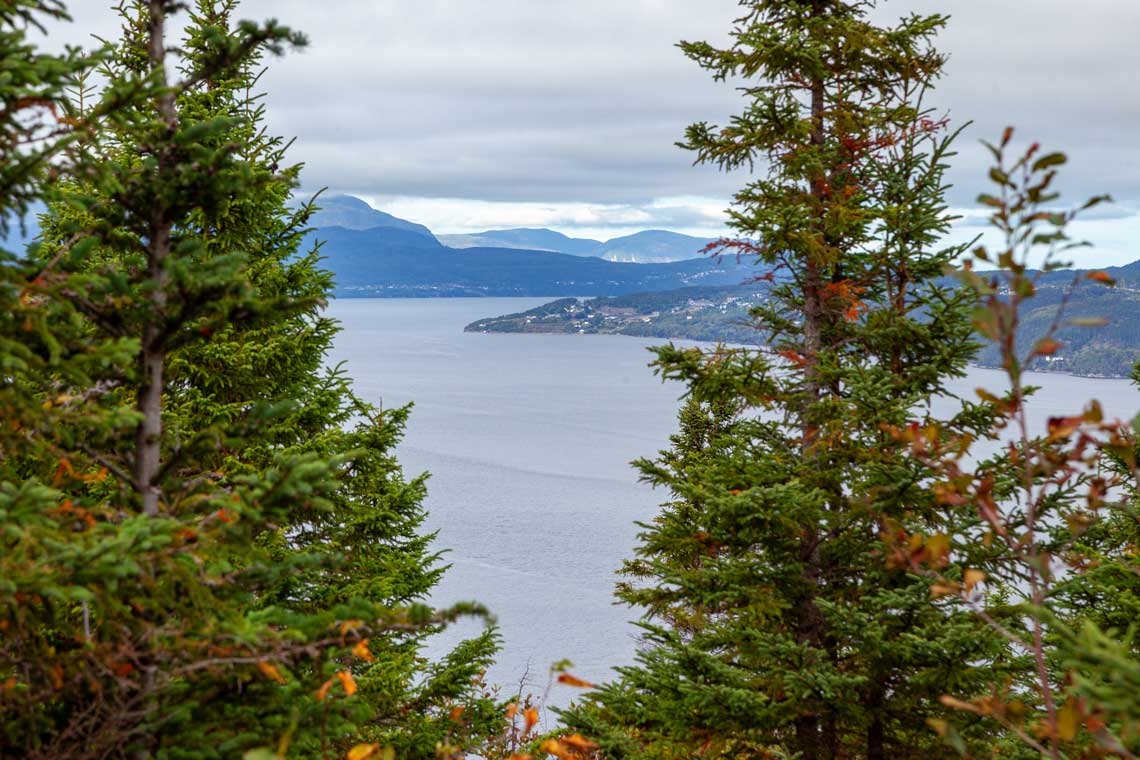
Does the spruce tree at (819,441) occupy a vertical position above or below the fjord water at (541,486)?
above

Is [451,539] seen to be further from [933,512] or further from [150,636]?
[150,636]

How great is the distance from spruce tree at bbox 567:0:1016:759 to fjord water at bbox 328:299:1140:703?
150cm

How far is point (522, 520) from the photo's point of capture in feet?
200

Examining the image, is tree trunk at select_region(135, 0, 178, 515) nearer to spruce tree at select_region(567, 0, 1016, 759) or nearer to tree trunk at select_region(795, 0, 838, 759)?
spruce tree at select_region(567, 0, 1016, 759)

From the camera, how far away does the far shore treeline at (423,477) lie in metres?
3.93

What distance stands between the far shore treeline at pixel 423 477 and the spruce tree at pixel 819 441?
47 mm

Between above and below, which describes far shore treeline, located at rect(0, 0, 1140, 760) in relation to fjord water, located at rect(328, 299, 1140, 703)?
above

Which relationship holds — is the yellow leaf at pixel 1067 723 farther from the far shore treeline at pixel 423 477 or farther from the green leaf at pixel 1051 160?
the green leaf at pixel 1051 160

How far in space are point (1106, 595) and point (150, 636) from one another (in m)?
10.4

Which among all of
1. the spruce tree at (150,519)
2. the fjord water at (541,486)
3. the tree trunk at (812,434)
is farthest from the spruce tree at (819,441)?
the spruce tree at (150,519)

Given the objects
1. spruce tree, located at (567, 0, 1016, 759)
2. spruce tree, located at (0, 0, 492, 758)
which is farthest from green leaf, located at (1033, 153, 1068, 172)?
spruce tree, located at (567, 0, 1016, 759)

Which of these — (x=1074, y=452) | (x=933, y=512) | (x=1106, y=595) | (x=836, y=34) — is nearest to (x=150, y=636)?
(x=1074, y=452)

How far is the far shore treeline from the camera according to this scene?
393cm

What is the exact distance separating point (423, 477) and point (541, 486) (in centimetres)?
5734
